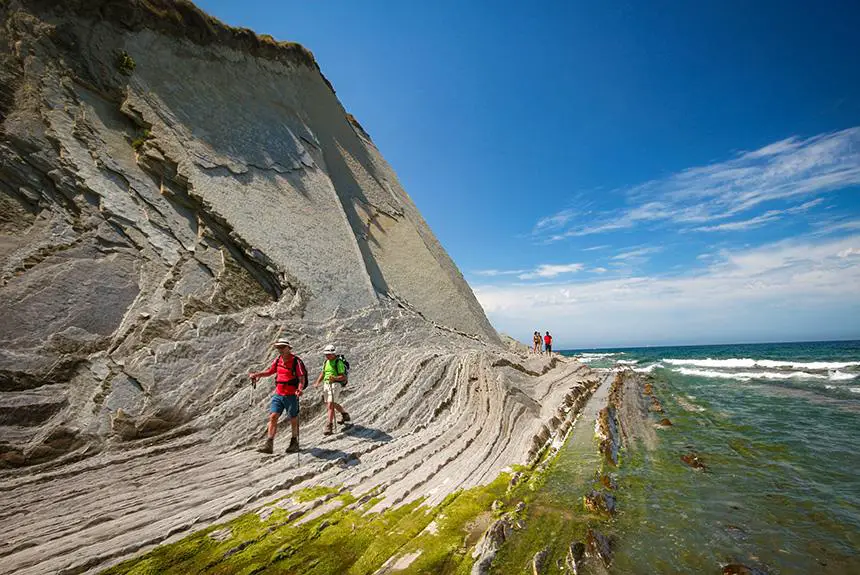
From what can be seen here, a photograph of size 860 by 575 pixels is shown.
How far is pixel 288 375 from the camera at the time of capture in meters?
7.77

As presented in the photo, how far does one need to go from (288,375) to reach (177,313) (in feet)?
14.1

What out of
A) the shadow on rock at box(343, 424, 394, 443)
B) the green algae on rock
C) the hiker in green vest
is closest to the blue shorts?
the hiker in green vest

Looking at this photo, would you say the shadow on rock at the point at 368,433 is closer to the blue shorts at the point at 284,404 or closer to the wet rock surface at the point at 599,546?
the blue shorts at the point at 284,404

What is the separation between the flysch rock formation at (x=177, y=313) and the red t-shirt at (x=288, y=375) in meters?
1.24

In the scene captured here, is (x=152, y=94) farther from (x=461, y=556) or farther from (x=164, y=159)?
(x=461, y=556)

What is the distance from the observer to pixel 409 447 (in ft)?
27.2

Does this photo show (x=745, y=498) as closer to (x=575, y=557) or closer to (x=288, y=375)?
(x=575, y=557)

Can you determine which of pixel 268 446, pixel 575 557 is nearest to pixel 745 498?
pixel 575 557

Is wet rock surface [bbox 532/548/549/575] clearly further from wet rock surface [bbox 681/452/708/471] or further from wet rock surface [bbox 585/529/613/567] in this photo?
wet rock surface [bbox 681/452/708/471]

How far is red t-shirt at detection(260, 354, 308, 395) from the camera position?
7.73 m

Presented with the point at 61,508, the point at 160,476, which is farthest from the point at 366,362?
the point at 61,508

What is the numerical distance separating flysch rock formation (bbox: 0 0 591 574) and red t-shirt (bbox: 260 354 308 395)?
4.06ft

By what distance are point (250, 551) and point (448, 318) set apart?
1460cm

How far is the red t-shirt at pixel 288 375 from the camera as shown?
25.4 feet
